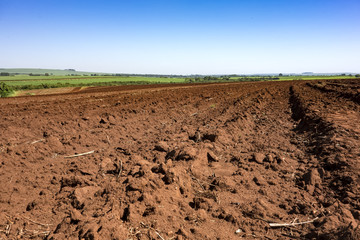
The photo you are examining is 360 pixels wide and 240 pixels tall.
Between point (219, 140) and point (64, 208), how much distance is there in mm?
4441

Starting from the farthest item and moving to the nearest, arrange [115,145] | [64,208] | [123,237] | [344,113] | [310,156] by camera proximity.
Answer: [344,113] < [115,145] < [310,156] < [64,208] < [123,237]

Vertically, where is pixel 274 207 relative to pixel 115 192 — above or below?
below

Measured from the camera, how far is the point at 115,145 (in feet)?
22.6

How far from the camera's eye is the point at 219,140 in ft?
21.7

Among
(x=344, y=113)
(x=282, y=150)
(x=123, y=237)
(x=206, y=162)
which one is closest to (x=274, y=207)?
(x=206, y=162)

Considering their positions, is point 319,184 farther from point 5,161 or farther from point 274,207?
point 5,161

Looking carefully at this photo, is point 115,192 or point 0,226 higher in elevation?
point 115,192

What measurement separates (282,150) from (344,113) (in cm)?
557

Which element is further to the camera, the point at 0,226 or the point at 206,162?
the point at 206,162

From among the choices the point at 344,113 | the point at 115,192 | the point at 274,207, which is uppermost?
the point at 344,113

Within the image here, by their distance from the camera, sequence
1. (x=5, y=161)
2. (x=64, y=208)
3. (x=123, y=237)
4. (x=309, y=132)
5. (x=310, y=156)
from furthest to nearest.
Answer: (x=309, y=132) → (x=310, y=156) → (x=5, y=161) → (x=64, y=208) → (x=123, y=237)

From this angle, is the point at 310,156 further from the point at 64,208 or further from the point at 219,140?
the point at 64,208

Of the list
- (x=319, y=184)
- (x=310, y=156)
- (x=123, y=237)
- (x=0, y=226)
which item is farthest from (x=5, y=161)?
(x=310, y=156)

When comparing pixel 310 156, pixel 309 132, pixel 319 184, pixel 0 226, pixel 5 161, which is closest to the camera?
pixel 0 226
